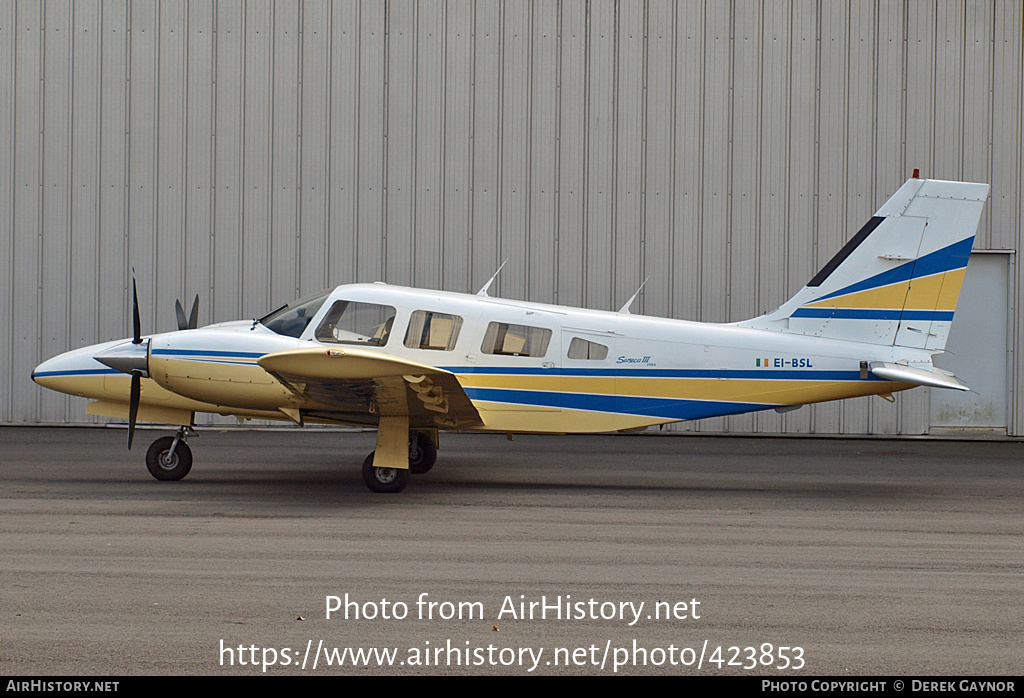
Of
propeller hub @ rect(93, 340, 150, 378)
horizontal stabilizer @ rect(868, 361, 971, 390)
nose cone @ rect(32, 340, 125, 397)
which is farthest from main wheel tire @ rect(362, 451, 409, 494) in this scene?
horizontal stabilizer @ rect(868, 361, 971, 390)

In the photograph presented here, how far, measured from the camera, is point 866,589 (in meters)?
5.83

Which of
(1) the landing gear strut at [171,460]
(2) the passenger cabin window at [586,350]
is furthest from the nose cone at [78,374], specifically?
(2) the passenger cabin window at [586,350]

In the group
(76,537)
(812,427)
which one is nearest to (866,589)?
(76,537)

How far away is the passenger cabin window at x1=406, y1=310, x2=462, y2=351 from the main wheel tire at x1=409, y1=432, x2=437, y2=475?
4.81ft

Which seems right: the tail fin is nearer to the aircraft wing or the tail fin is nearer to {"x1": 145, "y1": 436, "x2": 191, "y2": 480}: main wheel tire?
the aircraft wing

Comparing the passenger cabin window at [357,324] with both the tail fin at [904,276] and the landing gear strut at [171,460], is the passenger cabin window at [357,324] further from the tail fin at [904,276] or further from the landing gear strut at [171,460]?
the tail fin at [904,276]

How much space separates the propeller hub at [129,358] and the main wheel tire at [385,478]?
2445 millimetres

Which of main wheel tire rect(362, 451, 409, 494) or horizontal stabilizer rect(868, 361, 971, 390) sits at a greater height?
horizontal stabilizer rect(868, 361, 971, 390)

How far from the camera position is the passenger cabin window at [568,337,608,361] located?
957 centimetres

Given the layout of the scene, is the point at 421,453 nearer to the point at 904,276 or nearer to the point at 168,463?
the point at 168,463

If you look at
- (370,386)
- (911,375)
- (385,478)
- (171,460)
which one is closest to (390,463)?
(385,478)

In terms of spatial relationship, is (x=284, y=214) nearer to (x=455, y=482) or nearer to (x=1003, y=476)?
(x=455, y=482)

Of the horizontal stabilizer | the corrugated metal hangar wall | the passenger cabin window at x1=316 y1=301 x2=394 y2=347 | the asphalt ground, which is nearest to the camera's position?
the asphalt ground

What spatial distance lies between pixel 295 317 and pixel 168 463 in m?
2.13
